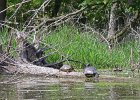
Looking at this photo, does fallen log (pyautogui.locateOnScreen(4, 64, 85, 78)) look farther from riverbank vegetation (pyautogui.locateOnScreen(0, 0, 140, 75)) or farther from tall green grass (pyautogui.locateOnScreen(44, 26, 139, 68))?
tall green grass (pyautogui.locateOnScreen(44, 26, 139, 68))

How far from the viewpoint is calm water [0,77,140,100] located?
5805mm

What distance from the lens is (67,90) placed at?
659 cm

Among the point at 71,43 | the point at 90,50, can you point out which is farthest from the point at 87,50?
the point at 71,43

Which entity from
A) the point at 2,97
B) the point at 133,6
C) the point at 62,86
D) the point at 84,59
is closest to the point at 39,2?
the point at 133,6

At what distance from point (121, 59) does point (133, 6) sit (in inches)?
197

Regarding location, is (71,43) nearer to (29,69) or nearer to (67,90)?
(29,69)

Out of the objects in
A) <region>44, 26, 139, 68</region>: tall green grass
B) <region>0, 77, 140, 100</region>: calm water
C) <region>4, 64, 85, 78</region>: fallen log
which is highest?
<region>44, 26, 139, 68</region>: tall green grass

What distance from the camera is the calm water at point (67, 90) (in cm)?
580

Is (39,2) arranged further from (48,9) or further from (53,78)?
(53,78)

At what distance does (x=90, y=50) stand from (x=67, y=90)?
520 centimetres

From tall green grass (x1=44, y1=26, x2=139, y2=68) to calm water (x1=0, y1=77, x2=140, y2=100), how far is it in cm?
273

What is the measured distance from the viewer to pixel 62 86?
7164mm

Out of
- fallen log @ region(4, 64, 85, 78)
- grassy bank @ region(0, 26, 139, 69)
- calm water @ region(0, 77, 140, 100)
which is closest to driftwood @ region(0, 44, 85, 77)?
fallen log @ region(4, 64, 85, 78)

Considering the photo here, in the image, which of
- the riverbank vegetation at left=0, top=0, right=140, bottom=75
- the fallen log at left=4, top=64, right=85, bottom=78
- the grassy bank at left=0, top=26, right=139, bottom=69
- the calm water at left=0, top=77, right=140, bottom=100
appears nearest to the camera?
the calm water at left=0, top=77, right=140, bottom=100
